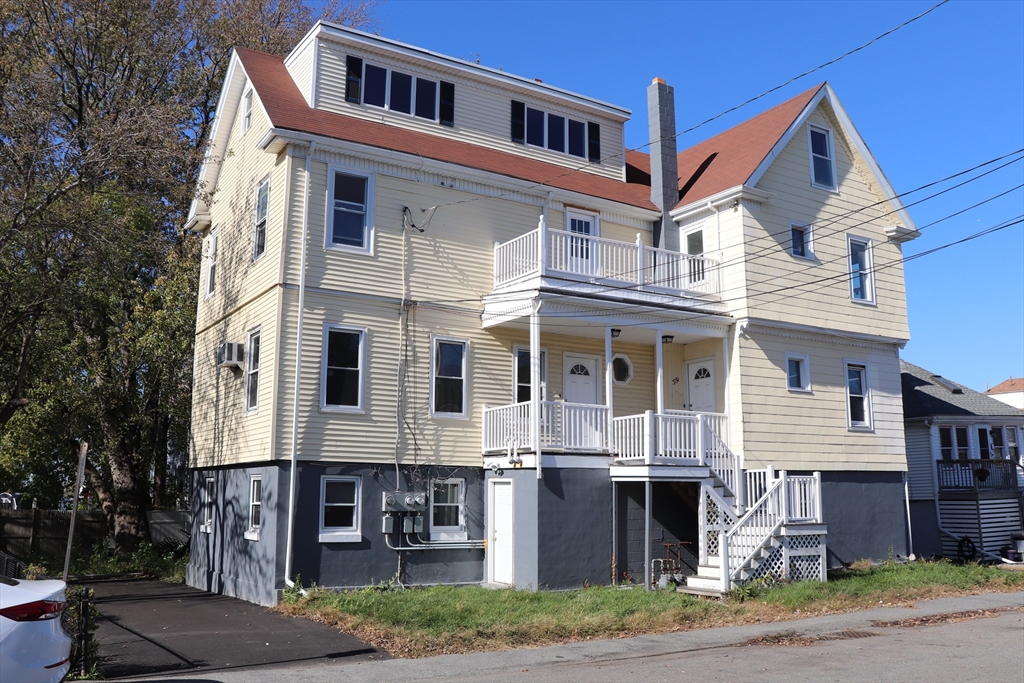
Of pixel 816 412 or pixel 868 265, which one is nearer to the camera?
pixel 816 412

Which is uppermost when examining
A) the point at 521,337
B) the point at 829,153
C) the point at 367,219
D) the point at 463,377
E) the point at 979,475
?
the point at 829,153

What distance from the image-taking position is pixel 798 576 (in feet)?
56.5

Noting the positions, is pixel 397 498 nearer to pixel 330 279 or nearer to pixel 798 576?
pixel 330 279

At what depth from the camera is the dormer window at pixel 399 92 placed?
19641 mm

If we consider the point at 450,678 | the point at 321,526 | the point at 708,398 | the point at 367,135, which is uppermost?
the point at 367,135

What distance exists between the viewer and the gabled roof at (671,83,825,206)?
20797mm

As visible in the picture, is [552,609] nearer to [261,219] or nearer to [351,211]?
[351,211]

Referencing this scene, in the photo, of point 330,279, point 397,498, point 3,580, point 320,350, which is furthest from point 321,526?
point 3,580

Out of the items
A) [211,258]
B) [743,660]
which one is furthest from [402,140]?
[743,660]

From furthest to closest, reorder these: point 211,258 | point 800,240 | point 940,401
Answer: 1. point 940,401
2. point 211,258
3. point 800,240

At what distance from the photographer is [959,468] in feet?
91.6

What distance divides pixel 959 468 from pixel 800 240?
11.8m

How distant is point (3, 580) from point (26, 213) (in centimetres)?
1244

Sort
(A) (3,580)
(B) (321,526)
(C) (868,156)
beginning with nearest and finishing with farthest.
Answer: (A) (3,580)
(B) (321,526)
(C) (868,156)
